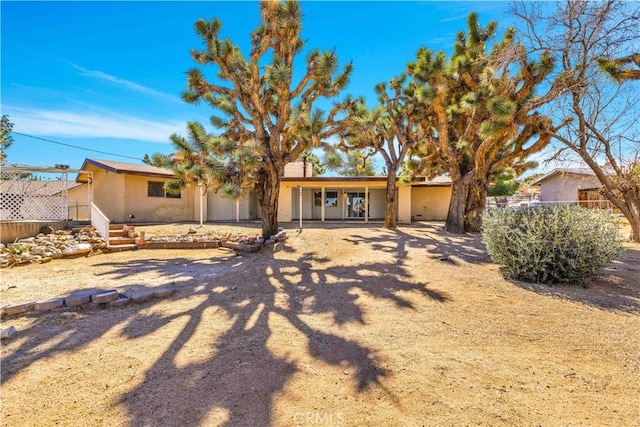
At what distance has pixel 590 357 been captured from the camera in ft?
10.2

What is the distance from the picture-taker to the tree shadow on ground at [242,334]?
2465 millimetres

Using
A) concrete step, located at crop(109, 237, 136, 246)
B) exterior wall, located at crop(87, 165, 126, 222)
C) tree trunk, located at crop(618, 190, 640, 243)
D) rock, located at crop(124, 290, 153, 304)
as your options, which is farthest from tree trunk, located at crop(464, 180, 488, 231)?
exterior wall, located at crop(87, 165, 126, 222)

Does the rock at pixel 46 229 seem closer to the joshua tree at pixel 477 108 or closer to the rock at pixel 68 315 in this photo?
the rock at pixel 68 315

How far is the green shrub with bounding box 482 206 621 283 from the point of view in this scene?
5410mm

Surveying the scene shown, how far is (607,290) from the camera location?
5355 millimetres

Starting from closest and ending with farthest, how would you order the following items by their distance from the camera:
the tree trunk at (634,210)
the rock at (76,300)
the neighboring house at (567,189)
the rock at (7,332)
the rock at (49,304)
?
the rock at (7,332), the rock at (49,304), the rock at (76,300), the tree trunk at (634,210), the neighboring house at (567,189)

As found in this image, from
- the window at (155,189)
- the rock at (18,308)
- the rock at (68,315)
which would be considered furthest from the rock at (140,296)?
the window at (155,189)

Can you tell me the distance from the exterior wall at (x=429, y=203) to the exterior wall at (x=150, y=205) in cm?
1431

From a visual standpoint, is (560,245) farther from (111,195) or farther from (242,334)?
(111,195)

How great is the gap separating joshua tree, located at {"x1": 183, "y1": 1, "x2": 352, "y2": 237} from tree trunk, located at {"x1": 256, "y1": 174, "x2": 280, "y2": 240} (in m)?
0.03

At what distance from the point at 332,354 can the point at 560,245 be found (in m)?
4.68

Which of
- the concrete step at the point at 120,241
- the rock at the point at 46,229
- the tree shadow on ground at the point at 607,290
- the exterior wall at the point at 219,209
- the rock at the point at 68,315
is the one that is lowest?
the rock at the point at 68,315

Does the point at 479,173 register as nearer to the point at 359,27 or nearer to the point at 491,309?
the point at 359,27

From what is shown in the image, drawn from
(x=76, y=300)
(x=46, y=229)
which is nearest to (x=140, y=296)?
(x=76, y=300)
